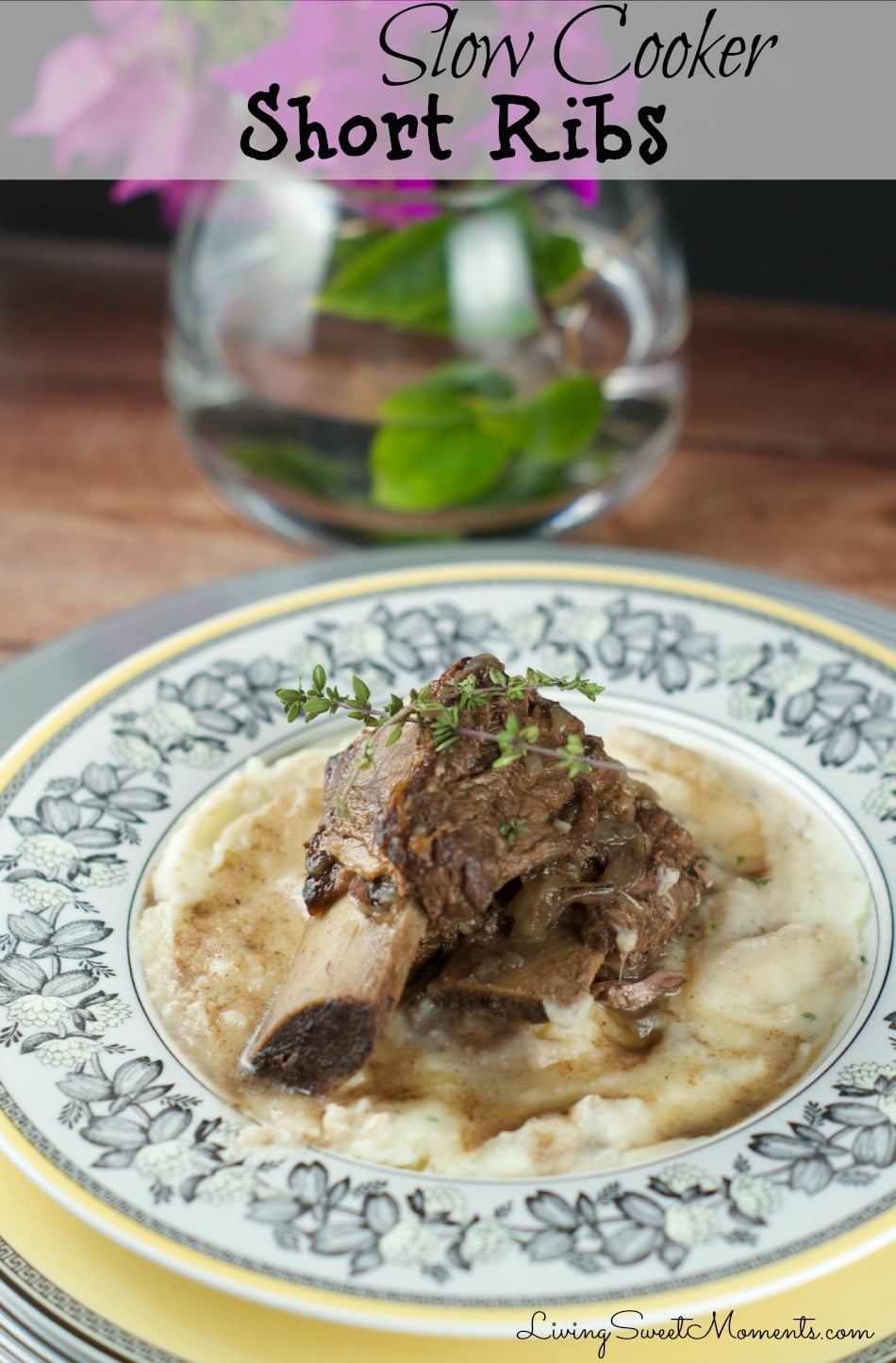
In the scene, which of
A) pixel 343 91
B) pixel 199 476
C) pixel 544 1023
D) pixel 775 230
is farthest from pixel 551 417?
pixel 775 230

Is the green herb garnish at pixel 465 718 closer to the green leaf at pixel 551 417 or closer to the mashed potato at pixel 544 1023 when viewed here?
the mashed potato at pixel 544 1023

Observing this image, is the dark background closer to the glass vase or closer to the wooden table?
the wooden table

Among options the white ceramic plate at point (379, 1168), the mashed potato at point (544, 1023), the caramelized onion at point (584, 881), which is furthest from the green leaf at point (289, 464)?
the caramelized onion at point (584, 881)

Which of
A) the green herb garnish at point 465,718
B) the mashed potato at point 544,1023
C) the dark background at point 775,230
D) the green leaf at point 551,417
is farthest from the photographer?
the dark background at point 775,230

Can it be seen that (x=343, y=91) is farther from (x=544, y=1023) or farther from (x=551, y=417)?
(x=544, y=1023)

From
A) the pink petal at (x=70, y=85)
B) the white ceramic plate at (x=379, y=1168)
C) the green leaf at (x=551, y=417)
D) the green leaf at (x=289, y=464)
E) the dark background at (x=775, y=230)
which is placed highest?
the dark background at (x=775, y=230)

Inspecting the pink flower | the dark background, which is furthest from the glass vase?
the dark background
